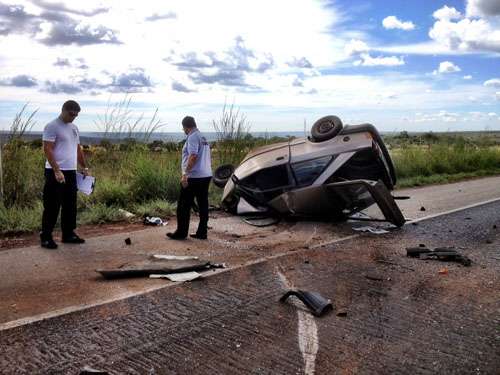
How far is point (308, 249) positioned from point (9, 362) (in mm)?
4450

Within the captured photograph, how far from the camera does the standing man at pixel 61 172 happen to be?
7312 mm

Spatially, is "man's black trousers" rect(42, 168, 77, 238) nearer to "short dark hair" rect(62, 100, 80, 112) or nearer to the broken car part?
"short dark hair" rect(62, 100, 80, 112)

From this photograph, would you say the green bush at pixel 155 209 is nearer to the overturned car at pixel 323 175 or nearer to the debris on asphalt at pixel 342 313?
the overturned car at pixel 323 175

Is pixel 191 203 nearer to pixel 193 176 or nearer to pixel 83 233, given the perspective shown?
pixel 193 176

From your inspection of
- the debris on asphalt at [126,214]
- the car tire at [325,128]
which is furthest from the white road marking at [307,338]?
the debris on asphalt at [126,214]

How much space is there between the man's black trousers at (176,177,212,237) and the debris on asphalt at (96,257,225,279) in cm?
152

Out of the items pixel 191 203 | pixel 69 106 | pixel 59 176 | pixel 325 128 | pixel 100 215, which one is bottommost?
pixel 100 215

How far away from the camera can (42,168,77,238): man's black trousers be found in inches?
294

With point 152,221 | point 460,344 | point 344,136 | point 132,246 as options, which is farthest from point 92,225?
point 460,344

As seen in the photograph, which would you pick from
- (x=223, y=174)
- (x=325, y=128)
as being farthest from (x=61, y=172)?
(x=223, y=174)

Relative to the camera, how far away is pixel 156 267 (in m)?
6.34

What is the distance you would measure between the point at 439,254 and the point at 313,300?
2.75 metres

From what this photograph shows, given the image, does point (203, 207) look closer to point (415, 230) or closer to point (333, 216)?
point (333, 216)

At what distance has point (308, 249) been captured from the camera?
7633 mm
